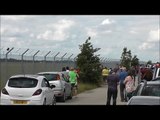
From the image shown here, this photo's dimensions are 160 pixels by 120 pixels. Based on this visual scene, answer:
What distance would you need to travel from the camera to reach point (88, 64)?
34062 mm

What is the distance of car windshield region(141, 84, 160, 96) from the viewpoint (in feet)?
31.8

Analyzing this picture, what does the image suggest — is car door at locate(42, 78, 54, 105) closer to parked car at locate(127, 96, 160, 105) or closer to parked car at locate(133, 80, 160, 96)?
parked car at locate(133, 80, 160, 96)

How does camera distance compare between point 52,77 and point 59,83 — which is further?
point 52,77

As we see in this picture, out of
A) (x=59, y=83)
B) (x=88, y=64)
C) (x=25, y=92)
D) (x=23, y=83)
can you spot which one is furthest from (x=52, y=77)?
(x=88, y=64)

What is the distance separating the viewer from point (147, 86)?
10164 mm

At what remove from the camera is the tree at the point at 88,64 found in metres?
34.2

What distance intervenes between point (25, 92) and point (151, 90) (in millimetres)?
5520

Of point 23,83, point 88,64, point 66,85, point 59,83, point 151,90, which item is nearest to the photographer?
point 151,90

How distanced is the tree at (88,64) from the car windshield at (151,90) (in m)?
23.9

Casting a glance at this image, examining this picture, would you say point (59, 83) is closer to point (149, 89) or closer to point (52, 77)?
point (52, 77)

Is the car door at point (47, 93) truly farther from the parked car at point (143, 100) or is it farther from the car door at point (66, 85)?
the parked car at point (143, 100)
